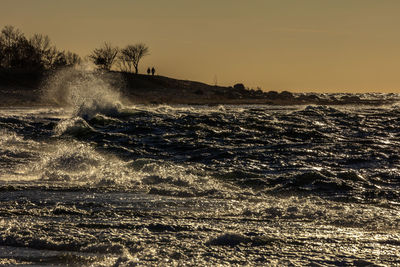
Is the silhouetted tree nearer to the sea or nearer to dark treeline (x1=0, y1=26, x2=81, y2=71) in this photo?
dark treeline (x1=0, y1=26, x2=81, y2=71)

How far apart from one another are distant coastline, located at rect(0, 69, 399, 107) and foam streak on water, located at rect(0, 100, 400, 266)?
3299 centimetres

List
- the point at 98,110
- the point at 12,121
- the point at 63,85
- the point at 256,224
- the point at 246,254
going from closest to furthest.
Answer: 1. the point at 246,254
2. the point at 256,224
3. the point at 12,121
4. the point at 98,110
5. the point at 63,85

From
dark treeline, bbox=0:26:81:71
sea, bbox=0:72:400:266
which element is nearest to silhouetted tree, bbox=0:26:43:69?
dark treeline, bbox=0:26:81:71

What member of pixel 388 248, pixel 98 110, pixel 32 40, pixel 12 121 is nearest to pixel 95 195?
pixel 388 248

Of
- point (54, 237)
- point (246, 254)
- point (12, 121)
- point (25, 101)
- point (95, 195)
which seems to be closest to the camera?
point (246, 254)

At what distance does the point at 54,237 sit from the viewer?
4.77 metres

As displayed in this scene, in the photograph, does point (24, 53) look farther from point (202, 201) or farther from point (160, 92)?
point (202, 201)

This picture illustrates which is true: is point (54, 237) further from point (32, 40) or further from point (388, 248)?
point (32, 40)

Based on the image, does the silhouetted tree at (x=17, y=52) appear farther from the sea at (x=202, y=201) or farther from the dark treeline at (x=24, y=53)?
the sea at (x=202, y=201)

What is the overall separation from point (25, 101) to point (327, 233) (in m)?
42.2

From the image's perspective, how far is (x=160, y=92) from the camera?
6544 cm

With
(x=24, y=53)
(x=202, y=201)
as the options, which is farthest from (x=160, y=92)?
(x=202, y=201)

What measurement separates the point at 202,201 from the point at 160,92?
194ft

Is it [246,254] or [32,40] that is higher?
[32,40]
